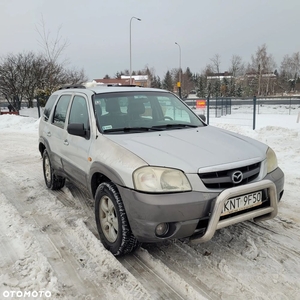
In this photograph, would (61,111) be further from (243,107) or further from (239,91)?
(239,91)

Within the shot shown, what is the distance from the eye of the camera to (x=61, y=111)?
4.71 metres

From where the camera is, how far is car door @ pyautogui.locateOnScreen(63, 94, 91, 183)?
366 centimetres

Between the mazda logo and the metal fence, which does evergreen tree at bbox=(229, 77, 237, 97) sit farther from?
the mazda logo

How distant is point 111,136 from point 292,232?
2.41m

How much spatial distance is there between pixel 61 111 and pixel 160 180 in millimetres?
2662

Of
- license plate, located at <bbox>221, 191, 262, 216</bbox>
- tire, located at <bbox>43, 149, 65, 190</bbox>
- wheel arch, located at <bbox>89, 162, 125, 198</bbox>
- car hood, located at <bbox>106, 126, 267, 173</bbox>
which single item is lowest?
tire, located at <bbox>43, 149, 65, 190</bbox>

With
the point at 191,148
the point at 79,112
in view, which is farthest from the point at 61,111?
the point at 191,148

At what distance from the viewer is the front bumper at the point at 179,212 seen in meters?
2.62

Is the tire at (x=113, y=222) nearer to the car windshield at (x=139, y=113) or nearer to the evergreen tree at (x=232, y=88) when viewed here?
the car windshield at (x=139, y=113)

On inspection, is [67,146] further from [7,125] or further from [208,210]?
[7,125]

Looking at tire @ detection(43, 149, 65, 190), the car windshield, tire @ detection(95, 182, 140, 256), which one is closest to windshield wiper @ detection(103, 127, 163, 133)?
the car windshield

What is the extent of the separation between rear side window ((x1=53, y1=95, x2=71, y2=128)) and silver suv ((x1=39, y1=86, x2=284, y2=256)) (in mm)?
476

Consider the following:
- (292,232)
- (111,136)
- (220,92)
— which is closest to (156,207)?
(111,136)

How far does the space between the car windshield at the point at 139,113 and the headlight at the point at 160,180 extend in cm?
100
